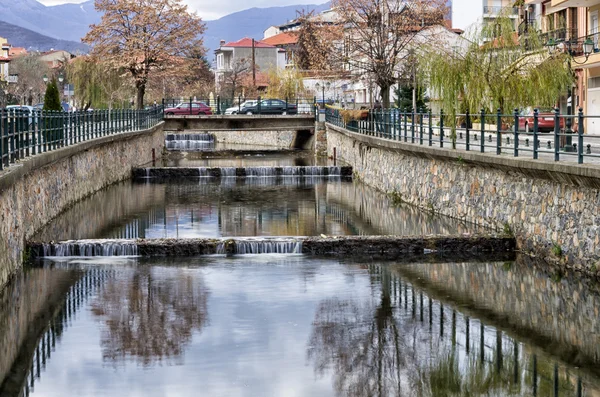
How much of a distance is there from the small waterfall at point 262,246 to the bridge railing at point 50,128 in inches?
188

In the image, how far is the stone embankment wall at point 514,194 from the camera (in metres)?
19.2

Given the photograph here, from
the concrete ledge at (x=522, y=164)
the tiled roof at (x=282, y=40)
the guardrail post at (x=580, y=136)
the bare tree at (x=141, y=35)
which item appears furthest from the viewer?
the tiled roof at (x=282, y=40)

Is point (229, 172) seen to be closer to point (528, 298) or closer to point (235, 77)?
point (528, 298)

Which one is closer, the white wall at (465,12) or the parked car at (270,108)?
the parked car at (270,108)

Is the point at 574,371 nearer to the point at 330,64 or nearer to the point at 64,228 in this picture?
the point at 64,228

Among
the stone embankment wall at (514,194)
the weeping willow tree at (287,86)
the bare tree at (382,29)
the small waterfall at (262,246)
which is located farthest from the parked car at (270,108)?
the small waterfall at (262,246)

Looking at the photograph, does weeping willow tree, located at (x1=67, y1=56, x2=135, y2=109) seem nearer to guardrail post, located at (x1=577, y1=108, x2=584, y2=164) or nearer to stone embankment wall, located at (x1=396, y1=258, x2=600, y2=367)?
stone embankment wall, located at (x1=396, y1=258, x2=600, y2=367)

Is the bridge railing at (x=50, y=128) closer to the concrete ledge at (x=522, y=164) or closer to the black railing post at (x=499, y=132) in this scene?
the concrete ledge at (x=522, y=164)

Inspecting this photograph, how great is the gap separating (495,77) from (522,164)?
9776 mm

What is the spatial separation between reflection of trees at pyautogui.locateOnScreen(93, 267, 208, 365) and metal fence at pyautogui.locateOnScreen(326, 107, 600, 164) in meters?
7.25

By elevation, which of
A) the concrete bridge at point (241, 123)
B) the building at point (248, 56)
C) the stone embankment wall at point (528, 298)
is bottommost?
the stone embankment wall at point (528, 298)

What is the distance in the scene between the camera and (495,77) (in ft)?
102

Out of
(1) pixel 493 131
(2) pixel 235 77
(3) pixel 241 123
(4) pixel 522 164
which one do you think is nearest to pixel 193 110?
(3) pixel 241 123

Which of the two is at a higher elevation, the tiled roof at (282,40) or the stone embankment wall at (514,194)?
the tiled roof at (282,40)
